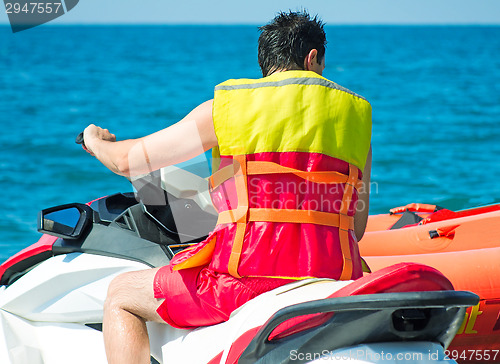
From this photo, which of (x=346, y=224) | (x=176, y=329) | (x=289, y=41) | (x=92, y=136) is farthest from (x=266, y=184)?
(x=92, y=136)

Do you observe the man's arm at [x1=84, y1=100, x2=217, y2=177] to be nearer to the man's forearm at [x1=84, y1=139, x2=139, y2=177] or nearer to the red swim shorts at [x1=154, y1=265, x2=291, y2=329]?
the man's forearm at [x1=84, y1=139, x2=139, y2=177]

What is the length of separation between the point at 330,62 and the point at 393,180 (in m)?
20.8

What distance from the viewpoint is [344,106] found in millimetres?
1947

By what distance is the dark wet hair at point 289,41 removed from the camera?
2.00 metres

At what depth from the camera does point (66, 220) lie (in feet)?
8.18

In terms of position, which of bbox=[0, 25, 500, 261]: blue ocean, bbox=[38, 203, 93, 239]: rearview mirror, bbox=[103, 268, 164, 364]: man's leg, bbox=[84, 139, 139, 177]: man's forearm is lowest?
bbox=[0, 25, 500, 261]: blue ocean

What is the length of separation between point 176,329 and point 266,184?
0.54 metres

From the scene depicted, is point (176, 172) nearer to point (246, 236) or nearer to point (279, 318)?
point (246, 236)

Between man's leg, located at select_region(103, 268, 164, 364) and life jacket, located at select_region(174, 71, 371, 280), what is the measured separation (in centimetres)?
24

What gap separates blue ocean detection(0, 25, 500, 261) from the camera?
7.75 m

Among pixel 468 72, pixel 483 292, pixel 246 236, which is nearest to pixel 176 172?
pixel 246 236

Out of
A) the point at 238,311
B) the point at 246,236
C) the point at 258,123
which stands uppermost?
the point at 258,123

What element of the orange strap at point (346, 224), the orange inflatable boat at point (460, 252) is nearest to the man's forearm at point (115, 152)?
the orange strap at point (346, 224)

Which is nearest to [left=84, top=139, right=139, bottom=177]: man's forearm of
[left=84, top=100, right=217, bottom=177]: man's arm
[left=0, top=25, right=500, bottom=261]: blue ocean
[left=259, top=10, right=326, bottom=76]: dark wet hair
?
[left=84, top=100, right=217, bottom=177]: man's arm
